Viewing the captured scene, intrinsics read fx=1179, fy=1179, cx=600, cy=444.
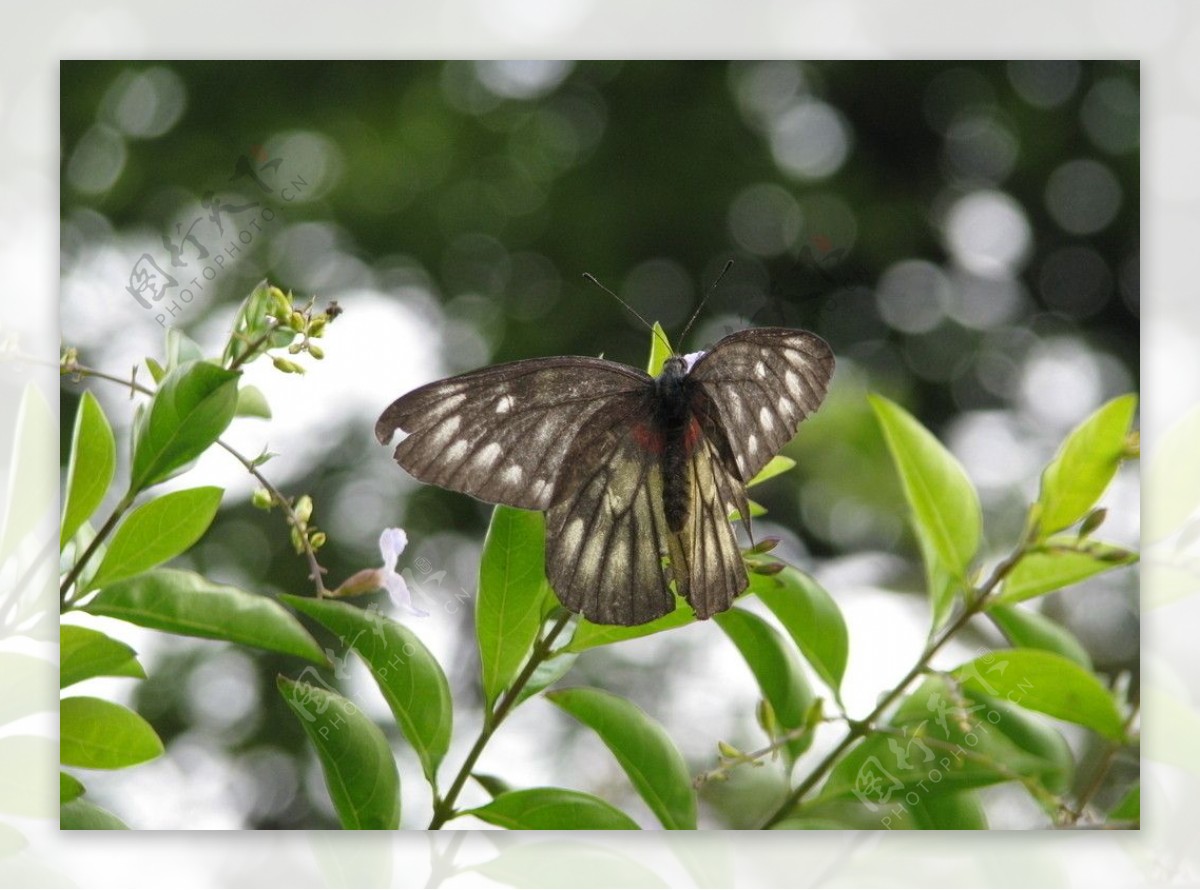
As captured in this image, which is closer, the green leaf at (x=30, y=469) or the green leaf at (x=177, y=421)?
the green leaf at (x=177, y=421)

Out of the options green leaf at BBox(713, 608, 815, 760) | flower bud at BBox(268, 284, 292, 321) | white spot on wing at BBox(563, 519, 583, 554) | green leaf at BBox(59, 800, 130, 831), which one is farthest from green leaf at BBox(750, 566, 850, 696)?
green leaf at BBox(59, 800, 130, 831)

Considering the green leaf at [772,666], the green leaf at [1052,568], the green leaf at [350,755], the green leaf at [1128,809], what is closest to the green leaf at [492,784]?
the green leaf at [350,755]

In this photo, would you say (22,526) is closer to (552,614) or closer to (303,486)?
(303,486)

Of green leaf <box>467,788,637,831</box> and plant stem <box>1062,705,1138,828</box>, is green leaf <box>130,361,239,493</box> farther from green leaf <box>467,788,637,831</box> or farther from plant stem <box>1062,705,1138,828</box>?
plant stem <box>1062,705,1138,828</box>

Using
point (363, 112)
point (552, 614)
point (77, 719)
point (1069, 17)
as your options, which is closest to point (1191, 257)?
point (1069, 17)

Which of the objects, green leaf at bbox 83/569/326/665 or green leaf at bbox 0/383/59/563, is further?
green leaf at bbox 0/383/59/563

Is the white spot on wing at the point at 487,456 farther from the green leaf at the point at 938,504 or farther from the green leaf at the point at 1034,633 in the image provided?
the green leaf at the point at 1034,633
